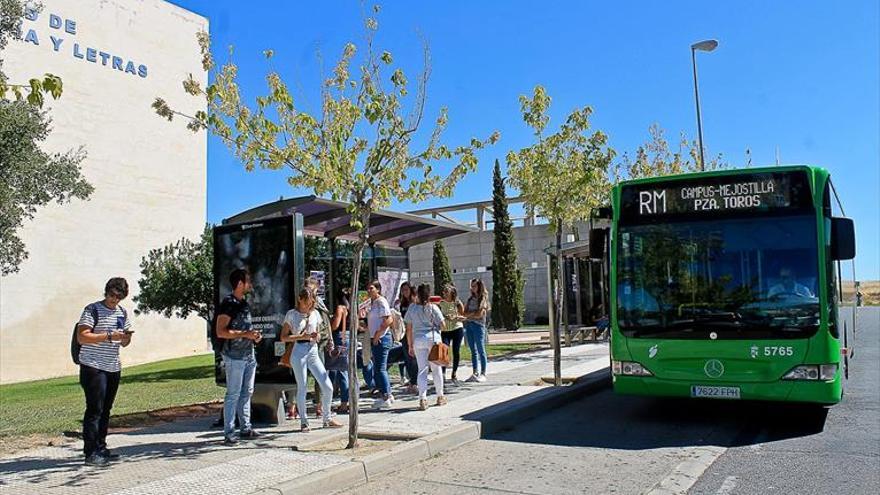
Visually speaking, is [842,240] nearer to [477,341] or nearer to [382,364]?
[382,364]

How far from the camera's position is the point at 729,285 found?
8133 mm

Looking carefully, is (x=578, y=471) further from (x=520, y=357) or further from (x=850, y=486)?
(x=520, y=357)

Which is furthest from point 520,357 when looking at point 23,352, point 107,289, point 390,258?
point 23,352

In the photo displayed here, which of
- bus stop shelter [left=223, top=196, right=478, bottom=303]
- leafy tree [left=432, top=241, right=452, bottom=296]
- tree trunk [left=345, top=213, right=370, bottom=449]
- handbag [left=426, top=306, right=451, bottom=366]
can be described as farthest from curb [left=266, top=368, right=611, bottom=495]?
leafy tree [left=432, top=241, right=452, bottom=296]

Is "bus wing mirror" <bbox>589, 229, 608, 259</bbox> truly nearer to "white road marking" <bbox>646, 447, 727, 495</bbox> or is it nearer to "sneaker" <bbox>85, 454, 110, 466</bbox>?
"white road marking" <bbox>646, 447, 727, 495</bbox>

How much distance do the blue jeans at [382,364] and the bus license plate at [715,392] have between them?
13.6 ft

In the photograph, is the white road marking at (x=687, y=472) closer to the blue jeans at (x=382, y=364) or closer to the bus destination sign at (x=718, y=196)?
the bus destination sign at (x=718, y=196)

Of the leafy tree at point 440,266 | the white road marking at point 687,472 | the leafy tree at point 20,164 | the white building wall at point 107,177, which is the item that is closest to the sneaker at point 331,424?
the white road marking at point 687,472


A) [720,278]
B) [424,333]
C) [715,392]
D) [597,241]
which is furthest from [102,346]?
[720,278]

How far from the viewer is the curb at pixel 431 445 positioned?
5.88 metres

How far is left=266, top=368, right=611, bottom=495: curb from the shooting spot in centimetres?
588

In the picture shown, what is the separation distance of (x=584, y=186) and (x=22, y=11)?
31.2 feet

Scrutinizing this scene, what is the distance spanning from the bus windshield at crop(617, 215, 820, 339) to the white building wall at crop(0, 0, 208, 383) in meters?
23.6

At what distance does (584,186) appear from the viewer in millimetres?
12938
